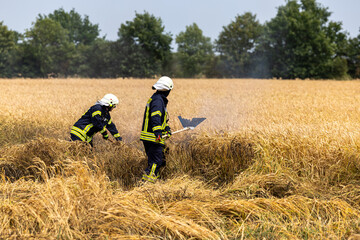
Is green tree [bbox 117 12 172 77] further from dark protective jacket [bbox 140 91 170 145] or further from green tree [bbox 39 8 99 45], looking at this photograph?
dark protective jacket [bbox 140 91 170 145]

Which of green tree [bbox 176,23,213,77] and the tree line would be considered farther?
green tree [bbox 176,23,213,77]

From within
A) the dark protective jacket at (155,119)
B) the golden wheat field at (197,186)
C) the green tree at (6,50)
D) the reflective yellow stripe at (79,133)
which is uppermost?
the green tree at (6,50)

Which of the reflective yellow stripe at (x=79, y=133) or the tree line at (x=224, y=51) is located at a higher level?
the tree line at (x=224, y=51)

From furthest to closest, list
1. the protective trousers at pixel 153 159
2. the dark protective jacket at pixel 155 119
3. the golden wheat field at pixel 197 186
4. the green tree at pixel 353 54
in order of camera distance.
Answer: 1. the green tree at pixel 353 54
2. the protective trousers at pixel 153 159
3. the dark protective jacket at pixel 155 119
4. the golden wheat field at pixel 197 186

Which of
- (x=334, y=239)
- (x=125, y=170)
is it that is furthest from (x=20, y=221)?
(x=334, y=239)

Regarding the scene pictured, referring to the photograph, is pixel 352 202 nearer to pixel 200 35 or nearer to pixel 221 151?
pixel 221 151

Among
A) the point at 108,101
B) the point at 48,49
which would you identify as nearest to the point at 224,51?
the point at 48,49

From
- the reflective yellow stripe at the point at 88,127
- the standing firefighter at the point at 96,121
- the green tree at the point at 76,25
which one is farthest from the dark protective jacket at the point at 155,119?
the green tree at the point at 76,25

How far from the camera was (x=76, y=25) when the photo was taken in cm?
7038

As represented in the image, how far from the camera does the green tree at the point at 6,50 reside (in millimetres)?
51812

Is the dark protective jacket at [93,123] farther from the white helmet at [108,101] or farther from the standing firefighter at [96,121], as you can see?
the white helmet at [108,101]

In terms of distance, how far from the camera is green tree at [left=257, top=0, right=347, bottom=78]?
4919 cm

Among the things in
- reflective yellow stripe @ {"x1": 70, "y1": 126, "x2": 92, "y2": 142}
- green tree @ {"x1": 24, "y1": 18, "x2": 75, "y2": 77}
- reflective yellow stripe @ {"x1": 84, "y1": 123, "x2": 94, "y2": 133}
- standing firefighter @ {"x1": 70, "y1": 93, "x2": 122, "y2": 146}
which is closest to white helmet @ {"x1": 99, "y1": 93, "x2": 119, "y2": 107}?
standing firefighter @ {"x1": 70, "y1": 93, "x2": 122, "y2": 146}

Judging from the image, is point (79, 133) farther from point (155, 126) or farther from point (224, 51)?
point (224, 51)
